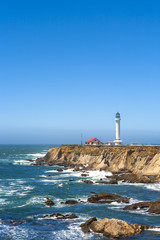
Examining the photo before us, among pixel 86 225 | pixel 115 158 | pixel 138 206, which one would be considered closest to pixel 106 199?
pixel 138 206

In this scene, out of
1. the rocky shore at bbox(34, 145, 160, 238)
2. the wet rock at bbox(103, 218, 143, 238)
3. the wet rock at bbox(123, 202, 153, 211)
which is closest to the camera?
the wet rock at bbox(103, 218, 143, 238)

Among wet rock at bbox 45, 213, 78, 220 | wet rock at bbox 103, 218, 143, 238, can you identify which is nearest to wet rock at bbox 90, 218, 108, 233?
wet rock at bbox 103, 218, 143, 238

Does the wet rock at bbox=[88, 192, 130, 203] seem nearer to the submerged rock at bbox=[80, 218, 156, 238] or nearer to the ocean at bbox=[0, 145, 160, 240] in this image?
the ocean at bbox=[0, 145, 160, 240]

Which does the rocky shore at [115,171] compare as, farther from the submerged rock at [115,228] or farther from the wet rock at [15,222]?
the wet rock at [15,222]

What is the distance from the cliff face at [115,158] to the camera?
2881 inches

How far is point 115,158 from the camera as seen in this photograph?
88438 millimetres

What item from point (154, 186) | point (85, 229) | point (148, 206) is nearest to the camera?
point (85, 229)

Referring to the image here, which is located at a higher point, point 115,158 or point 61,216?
point 115,158

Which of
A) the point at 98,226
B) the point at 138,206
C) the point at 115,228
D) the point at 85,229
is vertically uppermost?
the point at 115,228

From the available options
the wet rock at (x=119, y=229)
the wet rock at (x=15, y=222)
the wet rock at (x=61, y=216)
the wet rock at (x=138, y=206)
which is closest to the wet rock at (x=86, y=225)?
the wet rock at (x=119, y=229)

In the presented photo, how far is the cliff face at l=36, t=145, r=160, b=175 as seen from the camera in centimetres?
7319

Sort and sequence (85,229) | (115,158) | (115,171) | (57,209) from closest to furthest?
(85,229)
(57,209)
(115,171)
(115,158)

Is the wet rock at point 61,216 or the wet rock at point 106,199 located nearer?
the wet rock at point 61,216

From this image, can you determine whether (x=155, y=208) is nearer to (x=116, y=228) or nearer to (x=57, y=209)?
(x=116, y=228)
